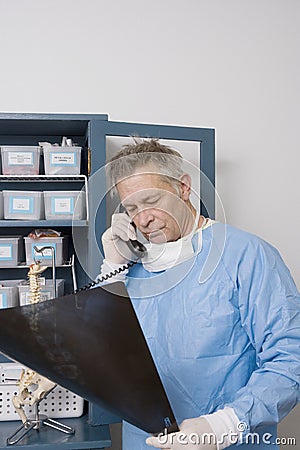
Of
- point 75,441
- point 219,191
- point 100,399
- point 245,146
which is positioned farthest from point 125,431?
point 245,146

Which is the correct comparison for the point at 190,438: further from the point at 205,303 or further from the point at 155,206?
the point at 155,206

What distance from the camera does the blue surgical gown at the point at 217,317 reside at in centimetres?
135

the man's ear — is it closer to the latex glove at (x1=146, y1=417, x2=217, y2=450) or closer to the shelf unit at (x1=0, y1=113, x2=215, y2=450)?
the shelf unit at (x1=0, y1=113, x2=215, y2=450)

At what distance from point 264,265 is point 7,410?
1.13m

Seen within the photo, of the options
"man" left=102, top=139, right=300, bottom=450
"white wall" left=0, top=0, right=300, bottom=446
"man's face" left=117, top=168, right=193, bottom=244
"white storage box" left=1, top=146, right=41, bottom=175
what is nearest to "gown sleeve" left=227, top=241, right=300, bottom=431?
Answer: "man" left=102, top=139, right=300, bottom=450

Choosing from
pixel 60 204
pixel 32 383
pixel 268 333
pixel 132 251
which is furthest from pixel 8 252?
pixel 268 333

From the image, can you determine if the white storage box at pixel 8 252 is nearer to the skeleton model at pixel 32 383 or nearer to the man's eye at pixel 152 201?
the skeleton model at pixel 32 383

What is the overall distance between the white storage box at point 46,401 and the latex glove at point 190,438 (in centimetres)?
96

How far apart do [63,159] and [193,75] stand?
0.70m

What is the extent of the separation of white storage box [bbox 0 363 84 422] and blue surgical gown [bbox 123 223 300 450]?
687 mm

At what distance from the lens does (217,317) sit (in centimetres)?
143

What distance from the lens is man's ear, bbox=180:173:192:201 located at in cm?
136

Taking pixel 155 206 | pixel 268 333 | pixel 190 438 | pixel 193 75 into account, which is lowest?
pixel 190 438

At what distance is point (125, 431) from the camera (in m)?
1.70
